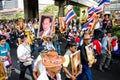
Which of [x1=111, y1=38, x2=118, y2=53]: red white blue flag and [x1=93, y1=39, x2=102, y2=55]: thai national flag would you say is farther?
[x1=111, y1=38, x2=118, y2=53]: red white blue flag

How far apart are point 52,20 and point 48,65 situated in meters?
4.46

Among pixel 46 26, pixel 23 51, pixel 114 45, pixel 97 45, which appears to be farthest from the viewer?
pixel 114 45

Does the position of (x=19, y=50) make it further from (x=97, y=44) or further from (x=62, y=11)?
(x=62, y=11)

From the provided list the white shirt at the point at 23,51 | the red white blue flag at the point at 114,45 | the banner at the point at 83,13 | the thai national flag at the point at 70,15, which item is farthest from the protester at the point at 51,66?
the banner at the point at 83,13

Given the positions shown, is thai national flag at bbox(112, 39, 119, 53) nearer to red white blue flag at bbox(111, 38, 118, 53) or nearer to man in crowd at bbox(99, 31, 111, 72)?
red white blue flag at bbox(111, 38, 118, 53)

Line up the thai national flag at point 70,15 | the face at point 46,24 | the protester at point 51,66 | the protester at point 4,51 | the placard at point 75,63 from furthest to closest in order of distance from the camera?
the thai national flag at point 70,15 → the face at point 46,24 → the protester at point 4,51 → the placard at point 75,63 → the protester at point 51,66

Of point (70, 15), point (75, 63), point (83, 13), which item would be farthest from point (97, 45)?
point (75, 63)

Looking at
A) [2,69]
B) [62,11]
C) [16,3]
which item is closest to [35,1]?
[62,11]

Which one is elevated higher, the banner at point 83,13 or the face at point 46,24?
the face at point 46,24

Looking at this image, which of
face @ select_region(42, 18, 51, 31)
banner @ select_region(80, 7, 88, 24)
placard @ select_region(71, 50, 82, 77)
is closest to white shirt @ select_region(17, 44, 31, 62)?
face @ select_region(42, 18, 51, 31)

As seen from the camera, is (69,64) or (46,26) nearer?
(69,64)

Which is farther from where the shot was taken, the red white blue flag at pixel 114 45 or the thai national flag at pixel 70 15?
the thai national flag at pixel 70 15

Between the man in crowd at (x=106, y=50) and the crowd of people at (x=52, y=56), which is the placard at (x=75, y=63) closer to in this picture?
the crowd of people at (x=52, y=56)

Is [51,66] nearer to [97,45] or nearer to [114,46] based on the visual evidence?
[97,45]
